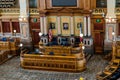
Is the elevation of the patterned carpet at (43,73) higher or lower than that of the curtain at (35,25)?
lower

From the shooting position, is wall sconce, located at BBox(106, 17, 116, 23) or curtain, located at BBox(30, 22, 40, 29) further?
curtain, located at BBox(30, 22, 40, 29)

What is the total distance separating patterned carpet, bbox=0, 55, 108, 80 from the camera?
22.7m

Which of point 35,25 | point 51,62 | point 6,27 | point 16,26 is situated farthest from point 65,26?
point 6,27

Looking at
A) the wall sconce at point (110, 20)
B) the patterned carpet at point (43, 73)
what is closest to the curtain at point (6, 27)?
the patterned carpet at point (43, 73)

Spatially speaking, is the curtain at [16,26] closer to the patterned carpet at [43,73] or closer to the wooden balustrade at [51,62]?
the patterned carpet at [43,73]

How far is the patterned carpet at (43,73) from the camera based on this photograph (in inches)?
894

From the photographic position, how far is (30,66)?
2478 centimetres

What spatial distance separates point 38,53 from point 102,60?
566 centimetres

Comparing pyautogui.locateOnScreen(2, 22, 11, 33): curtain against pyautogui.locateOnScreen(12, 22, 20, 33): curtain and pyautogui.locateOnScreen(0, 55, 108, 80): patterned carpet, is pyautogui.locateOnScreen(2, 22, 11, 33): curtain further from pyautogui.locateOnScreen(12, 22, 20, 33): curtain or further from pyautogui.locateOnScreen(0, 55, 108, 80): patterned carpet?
pyautogui.locateOnScreen(0, 55, 108, 80): patterned carpet

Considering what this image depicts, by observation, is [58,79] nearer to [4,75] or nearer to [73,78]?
[73,78]

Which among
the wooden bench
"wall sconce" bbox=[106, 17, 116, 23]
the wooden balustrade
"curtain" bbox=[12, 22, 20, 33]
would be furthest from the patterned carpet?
"curtain" bbox=[12, 22, 20, 33]

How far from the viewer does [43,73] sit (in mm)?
23844

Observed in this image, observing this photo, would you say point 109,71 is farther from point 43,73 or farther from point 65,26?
point 65,26

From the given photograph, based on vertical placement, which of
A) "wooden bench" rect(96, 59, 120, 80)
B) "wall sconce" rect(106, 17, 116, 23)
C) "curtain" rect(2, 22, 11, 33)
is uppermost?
"wall sconce" rect(106, 17, 116, 23)
